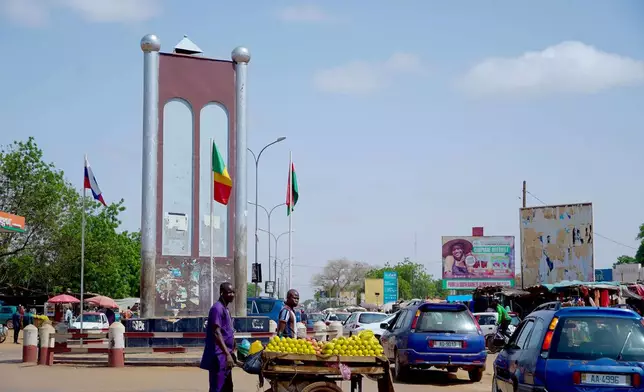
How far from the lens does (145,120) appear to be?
1014 inches

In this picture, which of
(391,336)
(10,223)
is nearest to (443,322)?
(391,336)

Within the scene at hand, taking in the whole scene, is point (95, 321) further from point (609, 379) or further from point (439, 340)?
point (609, 379)

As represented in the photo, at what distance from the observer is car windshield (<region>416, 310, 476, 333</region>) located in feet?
58.2

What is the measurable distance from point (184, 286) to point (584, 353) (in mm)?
18023

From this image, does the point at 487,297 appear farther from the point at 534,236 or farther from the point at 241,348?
the point at 241,348

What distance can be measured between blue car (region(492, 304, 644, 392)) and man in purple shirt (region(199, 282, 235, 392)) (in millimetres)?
3483

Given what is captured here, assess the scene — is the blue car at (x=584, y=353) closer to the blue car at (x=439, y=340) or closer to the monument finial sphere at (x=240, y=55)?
the blue car at (x=439, y=340)

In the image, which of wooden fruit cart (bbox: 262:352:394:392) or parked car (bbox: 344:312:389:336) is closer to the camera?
wooden fruit cart (bbox: 262:352:394:392)

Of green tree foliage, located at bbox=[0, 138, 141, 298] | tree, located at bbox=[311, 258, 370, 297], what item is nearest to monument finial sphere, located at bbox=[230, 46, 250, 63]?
green tree foliage, located at bbox=[0, 138, 141, 298]

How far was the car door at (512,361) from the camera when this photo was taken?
415 inches

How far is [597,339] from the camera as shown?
32.1ft

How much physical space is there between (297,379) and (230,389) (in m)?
0.91

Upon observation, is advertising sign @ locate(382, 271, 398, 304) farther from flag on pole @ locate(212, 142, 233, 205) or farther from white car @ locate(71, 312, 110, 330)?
flag on pole @ locate(212, 142, 233, 205)

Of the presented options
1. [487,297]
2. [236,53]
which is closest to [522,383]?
[236,53]
